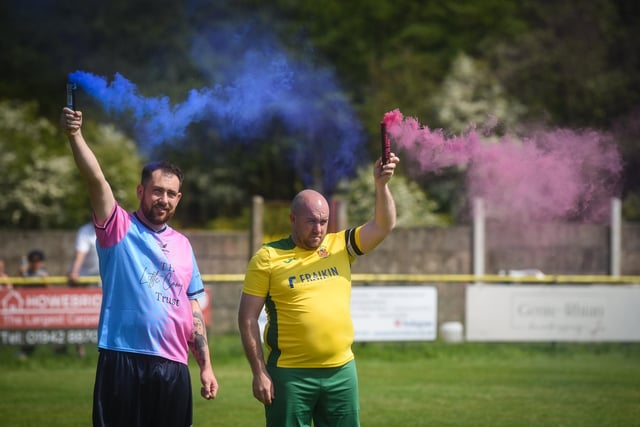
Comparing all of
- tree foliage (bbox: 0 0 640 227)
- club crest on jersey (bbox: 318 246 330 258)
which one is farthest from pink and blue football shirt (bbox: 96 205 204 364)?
tree foliage (bbox: 0 0 640 227)

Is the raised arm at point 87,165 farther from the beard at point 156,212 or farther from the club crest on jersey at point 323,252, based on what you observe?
the club crest on jersey at point 323,252

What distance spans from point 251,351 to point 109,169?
25701mm

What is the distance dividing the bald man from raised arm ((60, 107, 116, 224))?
116 cm

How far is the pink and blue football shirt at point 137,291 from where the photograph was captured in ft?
17.8

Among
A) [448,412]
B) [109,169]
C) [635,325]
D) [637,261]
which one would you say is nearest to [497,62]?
[109,169]

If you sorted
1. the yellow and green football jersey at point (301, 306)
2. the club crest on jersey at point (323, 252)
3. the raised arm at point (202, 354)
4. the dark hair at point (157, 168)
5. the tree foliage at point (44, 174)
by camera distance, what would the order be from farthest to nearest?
the tree foliage at point (44, 174), the club crest on jersey at point (323, 252), the yellow and green football jersey at point (301, 306), the raised arm at point (202, 354), the dark hair at point (157, 168)

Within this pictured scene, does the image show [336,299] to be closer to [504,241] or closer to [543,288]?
[543,288]

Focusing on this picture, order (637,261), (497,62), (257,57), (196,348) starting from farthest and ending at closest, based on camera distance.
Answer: (497,62)
(637,261)
(257,57)
(196,348)

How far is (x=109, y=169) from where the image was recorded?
100 feet

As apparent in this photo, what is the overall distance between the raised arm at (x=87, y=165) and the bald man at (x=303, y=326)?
1161 millimetres

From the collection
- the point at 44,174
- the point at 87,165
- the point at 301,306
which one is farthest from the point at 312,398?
the point at 44,174

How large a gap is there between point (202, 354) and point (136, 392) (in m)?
0.59

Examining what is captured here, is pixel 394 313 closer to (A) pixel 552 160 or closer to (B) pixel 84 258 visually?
(B) pixel 84 258

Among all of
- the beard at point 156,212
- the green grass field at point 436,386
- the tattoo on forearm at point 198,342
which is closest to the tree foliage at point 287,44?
the green grass field at point 436,386
